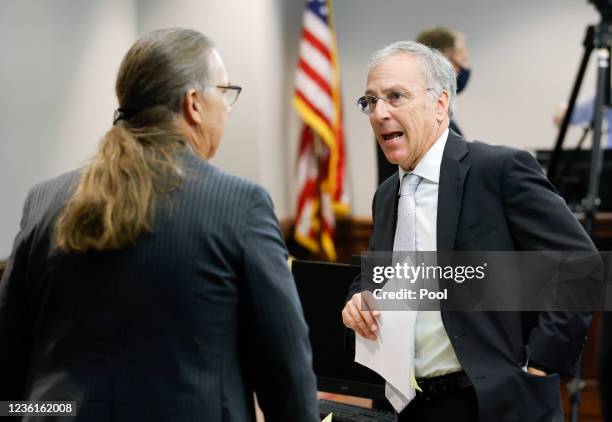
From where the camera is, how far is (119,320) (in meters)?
1.17

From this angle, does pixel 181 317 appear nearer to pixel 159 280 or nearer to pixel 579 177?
pixel 159 280

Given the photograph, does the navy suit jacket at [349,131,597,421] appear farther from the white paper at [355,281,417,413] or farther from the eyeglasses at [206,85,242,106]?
the eyeglasses at [206,85,242,106]

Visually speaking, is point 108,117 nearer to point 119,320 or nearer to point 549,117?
point 119,320

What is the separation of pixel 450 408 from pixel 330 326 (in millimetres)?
602

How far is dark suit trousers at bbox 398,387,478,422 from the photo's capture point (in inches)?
60.4

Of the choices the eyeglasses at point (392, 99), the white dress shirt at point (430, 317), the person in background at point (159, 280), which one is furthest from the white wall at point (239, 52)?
the person in background at point (159, 280)

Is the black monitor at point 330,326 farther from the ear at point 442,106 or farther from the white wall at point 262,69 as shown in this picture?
the white wall at point 262,69

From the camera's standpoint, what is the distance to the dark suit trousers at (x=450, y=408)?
153 centimetres

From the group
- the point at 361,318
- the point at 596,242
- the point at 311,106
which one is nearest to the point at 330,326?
the point at 361,318

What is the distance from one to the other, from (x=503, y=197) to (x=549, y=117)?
4477 millimetres

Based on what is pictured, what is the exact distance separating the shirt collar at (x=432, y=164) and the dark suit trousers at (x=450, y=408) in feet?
1.52

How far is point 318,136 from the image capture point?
197 inches

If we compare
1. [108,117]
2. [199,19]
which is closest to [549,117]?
[199,19]

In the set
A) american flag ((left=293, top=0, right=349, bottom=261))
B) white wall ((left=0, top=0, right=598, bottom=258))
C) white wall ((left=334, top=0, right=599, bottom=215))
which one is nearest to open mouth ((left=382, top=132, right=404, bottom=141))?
white wall ((left=0, top=0, right=598, bottom=258))
